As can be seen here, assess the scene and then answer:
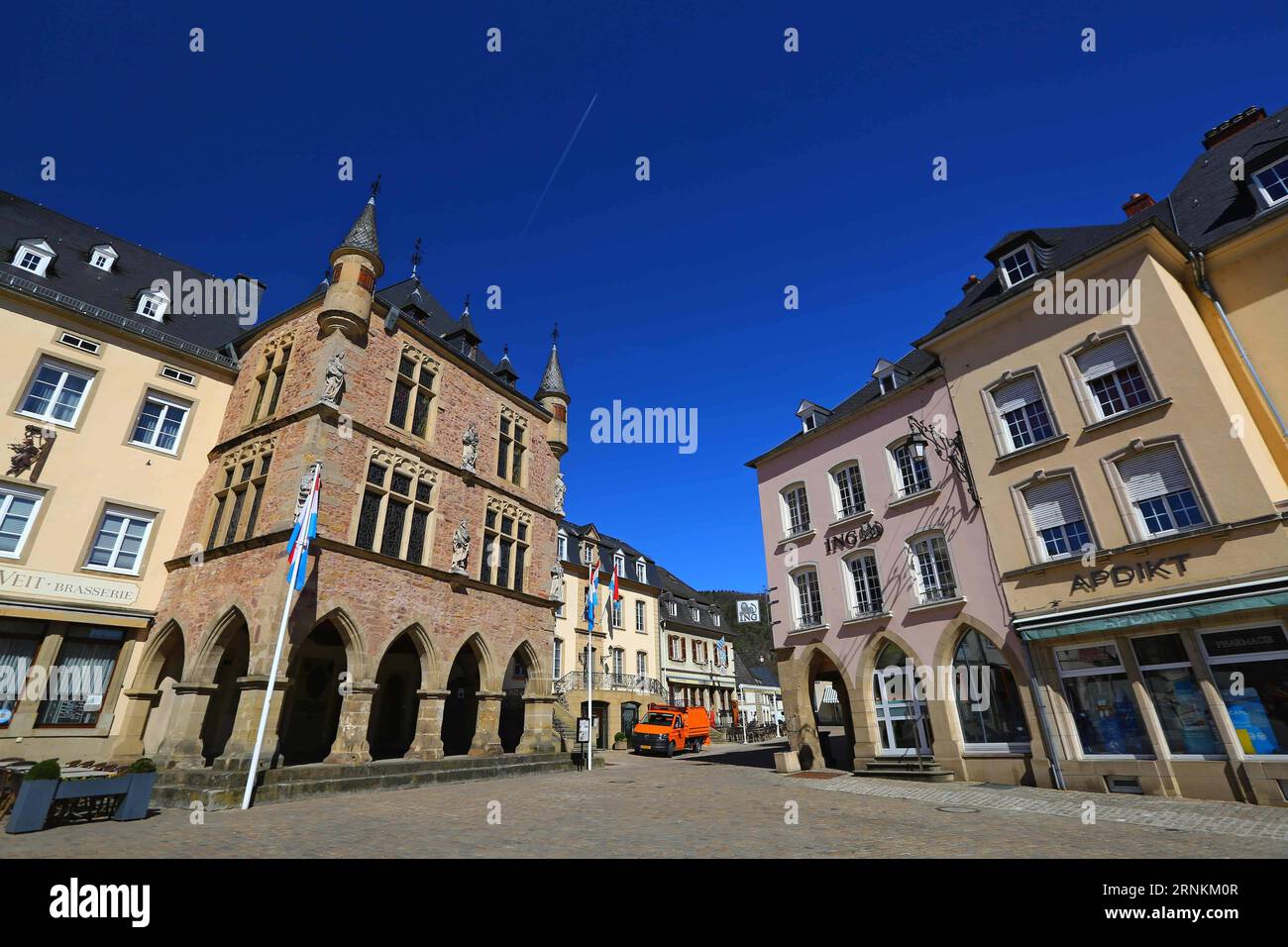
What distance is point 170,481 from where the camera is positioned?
16.7 meters

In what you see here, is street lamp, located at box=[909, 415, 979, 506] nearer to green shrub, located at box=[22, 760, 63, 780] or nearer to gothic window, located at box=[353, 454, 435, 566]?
gothic window, located at box=[353, 454, 435, 566]

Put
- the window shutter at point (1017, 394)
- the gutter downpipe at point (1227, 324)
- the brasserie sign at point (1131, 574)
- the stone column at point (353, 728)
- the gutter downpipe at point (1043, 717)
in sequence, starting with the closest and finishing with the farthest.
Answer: the brasserie sign at point (1131, 574)
the gutter downpipe at point (1227, 324)
the gutter downpipe at point (1043, 717)
the stone column at point (353, 728)
the window shutter at point (1017, 394)

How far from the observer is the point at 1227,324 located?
13.1 m

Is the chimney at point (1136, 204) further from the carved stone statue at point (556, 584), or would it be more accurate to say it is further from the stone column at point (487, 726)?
the stone column at point (487, 726)

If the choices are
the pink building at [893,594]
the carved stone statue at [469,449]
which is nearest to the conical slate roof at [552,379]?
the carved stone statue at [469,449]

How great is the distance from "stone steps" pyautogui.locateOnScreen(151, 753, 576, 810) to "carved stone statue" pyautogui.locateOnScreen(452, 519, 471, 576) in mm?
5344

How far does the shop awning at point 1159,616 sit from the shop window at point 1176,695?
68 cm

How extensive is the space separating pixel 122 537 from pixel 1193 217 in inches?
1178

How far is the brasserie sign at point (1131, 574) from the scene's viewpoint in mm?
11789

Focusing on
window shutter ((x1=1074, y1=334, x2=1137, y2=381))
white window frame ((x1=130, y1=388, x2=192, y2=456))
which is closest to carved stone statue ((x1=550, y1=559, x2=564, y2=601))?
white window frame ((x1=130, y1=388, x2=192, y2=456))

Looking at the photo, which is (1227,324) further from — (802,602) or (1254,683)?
(802,602)

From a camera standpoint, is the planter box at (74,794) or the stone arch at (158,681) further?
the stone arch at (158,681)

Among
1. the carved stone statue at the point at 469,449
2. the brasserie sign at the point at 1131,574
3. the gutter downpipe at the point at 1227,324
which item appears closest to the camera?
the brasserie sign at the point at 1131,574
